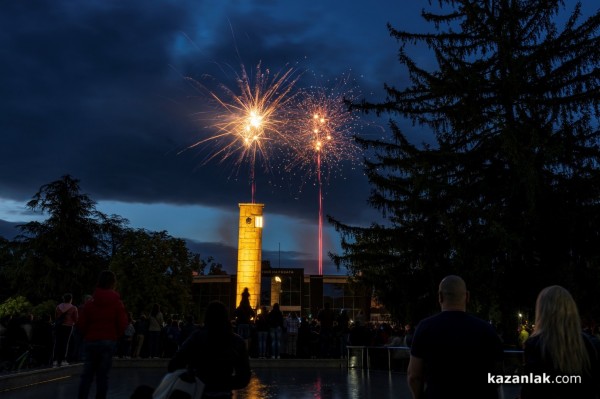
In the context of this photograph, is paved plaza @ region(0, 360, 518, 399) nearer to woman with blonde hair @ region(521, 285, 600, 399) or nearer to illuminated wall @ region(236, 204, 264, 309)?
woman with blonde hair @ region(521, 285, 600, 399)

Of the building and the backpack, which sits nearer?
the backpack

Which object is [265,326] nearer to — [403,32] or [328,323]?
[328,323]

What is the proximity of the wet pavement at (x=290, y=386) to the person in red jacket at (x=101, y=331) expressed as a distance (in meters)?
3.51

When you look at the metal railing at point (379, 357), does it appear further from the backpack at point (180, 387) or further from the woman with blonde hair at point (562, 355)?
the backpack at point (180, 387)

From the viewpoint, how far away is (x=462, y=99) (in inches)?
763

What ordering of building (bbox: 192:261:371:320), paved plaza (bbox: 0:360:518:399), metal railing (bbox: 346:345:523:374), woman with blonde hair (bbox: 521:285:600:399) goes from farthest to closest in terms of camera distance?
building (bbox: 192:261:371:320), metal railing (bbox: 346:345:523:374), paved plaza (bbox: 0:360:518:399), woman with blonde hair (bbox: 521:285:600:399)

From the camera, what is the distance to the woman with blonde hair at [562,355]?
403 cm

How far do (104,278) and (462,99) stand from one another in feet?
47.2

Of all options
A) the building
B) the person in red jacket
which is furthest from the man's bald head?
the building

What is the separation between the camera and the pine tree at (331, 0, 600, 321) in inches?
689

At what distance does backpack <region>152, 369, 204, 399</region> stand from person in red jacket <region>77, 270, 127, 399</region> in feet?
12.5

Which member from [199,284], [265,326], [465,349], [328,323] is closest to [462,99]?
[328,323]

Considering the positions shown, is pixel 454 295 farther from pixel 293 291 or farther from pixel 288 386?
pixel 293 291

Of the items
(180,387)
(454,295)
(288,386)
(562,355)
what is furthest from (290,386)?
(562,355)
